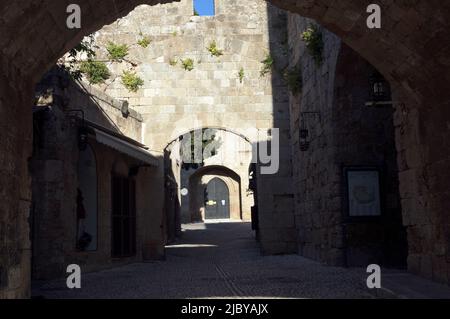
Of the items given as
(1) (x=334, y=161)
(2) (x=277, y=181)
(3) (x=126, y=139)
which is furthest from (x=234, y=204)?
(1) (x=334, y=161)

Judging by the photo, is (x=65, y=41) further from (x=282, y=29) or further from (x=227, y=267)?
(x=282, y=29)

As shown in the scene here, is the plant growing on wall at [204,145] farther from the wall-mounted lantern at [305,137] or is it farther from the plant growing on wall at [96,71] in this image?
the wall-mounted lantern at [305,137]

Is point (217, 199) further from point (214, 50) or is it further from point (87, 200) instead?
point (87, 200)

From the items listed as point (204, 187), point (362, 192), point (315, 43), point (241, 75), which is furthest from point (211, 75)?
point (204, 187)

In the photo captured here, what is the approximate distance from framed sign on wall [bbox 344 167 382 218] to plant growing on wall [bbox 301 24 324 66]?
87.6 inches

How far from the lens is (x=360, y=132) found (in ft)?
29.5

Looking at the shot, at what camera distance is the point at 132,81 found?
13375 mm

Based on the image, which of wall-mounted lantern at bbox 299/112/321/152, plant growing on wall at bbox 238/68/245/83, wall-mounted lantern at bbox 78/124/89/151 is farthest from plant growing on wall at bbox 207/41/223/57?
wall-mounted lantern at bbox 78/124/89/151

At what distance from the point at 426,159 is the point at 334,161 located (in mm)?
2976

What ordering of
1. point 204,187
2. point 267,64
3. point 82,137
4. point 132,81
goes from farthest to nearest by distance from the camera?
point 204,187 → point 267,64 → point 132,81 → point 82,137

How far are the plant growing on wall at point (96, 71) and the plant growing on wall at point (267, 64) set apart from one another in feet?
12.9

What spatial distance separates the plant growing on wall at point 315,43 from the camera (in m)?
9.65

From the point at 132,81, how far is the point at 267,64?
11.3 ft

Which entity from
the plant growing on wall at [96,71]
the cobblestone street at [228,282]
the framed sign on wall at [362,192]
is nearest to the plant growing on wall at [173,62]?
the plant growing on wall at [96,71]
